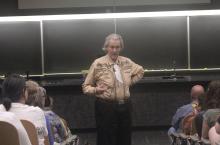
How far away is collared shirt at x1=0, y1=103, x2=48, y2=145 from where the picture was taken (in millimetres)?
3879

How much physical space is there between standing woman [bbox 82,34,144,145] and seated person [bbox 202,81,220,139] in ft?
3.54

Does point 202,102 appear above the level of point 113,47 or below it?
below

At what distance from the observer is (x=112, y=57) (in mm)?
5840

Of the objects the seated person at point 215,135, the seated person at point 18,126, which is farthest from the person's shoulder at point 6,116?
the seated person at point 215,135

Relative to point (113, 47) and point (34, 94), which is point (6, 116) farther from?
point (113, 47)

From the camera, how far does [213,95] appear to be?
495cm

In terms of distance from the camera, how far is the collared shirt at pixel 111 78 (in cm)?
571

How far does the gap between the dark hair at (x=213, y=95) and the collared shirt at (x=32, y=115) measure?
64.8 inches

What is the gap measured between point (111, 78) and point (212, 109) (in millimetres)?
1328

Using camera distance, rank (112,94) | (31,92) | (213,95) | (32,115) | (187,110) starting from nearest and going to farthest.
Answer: (32,115) → (31,92) → (213,95) → (112,94) → (187,110)

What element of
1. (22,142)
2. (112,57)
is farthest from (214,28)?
(22,142)

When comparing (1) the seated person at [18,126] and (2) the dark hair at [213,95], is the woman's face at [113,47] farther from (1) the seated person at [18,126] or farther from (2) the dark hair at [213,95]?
(1) the seated person at [18,126]

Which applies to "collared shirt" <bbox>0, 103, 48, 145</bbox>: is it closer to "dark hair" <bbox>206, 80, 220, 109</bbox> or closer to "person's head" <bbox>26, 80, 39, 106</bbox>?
"person's head" <bbox>26, 80, 39, 106</bbox>

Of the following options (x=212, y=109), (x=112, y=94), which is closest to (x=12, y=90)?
(x=212, y=109)
